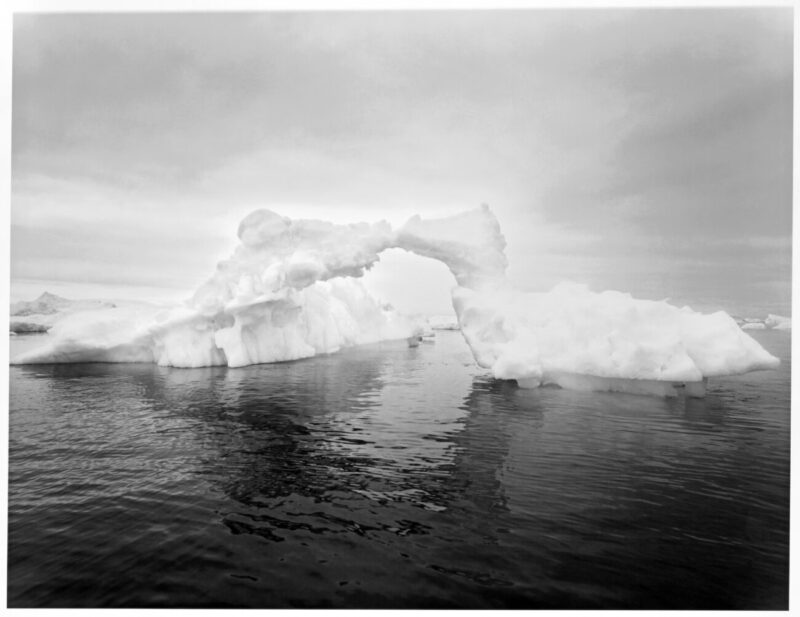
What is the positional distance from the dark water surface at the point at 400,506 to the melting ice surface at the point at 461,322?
110 centimetres

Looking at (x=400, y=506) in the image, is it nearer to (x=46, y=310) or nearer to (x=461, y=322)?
(x=461, y=322)

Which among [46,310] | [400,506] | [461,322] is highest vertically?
[46,310]

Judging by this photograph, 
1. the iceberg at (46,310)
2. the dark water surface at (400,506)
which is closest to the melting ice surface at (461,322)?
the dark water surface at (400,506)

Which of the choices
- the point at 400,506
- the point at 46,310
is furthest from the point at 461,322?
the point at 46,310

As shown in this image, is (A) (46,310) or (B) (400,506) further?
(A) (46,310)

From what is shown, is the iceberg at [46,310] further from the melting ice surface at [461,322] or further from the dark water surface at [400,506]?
the dark water surface at [400,506]

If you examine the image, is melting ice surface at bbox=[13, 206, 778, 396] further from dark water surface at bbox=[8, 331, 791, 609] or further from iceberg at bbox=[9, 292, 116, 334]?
iceberg at bbox=[9, 292, 116, 334]

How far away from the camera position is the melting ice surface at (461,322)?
10094mm

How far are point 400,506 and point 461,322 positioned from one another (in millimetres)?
8525

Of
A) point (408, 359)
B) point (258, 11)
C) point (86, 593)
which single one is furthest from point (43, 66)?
point (408, 359)

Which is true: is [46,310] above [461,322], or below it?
above

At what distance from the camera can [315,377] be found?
14.9 meters

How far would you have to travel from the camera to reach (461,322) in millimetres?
13531

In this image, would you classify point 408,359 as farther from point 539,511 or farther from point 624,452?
point 539,511
